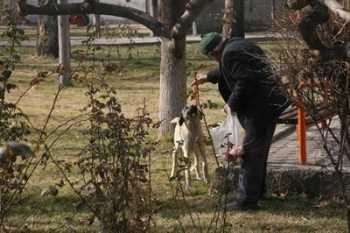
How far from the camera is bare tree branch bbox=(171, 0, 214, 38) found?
34.1ft

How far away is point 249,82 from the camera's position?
300 inches

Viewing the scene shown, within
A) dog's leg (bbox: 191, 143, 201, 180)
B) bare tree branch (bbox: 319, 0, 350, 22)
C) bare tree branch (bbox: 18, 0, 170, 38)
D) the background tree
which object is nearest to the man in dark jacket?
dog's leg (bbox: 191, 143, 201, 180)

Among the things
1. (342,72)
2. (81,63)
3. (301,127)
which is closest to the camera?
(342,72)

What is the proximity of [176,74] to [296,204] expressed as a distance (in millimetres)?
3714

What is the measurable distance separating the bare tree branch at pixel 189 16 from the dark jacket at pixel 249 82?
8.54 ft

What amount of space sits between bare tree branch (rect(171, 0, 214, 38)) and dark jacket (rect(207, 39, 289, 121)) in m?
2.60

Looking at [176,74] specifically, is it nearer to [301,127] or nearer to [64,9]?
[64,9]

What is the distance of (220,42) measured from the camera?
7770mm

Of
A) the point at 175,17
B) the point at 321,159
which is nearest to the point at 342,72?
the point at 321,159

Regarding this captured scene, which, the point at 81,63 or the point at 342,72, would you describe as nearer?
the point at 342,72

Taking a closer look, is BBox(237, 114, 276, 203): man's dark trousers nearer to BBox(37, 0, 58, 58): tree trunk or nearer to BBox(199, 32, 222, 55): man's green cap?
BBox(199, 32, 222, 55): man's green cap

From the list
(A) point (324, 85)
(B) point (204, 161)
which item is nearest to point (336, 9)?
(A) point (324, 85)

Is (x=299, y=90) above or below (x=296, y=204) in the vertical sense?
above

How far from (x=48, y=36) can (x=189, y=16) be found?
15909mm
